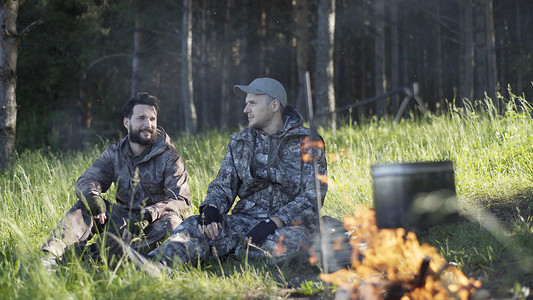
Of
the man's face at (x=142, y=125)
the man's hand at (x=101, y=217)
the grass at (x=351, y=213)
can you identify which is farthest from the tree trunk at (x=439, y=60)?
the man's hand at (x=101, y=217)

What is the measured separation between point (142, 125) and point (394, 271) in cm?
294

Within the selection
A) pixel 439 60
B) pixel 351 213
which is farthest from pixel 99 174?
pixel 439 60

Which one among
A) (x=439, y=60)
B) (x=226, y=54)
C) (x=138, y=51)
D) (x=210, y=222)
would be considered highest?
(x=226, y=54)

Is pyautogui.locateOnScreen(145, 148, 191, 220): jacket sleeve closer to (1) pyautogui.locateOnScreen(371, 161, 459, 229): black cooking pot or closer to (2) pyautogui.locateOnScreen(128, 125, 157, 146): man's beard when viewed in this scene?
(2) pyautogui.locateOnScreen(128, 125, 157, 146): man's beard

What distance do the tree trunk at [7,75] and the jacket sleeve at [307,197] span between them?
5.92 metres

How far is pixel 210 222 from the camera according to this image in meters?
4.14

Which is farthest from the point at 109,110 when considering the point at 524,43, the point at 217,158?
the point at 524,43

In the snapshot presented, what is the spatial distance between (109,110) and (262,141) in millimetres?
17341

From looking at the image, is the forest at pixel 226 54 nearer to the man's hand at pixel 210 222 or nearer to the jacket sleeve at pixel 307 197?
the jacket sleeve at pixel 307 197

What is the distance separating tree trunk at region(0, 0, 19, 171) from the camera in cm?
776

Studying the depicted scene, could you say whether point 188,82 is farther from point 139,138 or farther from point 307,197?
point 307,197

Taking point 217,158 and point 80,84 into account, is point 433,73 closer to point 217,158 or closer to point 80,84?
point 80,84

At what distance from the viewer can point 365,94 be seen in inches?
1102

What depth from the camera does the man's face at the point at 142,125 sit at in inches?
198
